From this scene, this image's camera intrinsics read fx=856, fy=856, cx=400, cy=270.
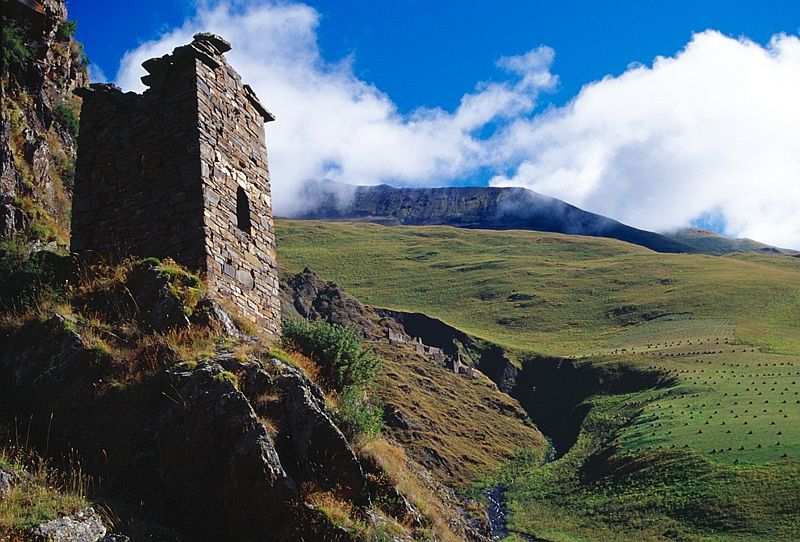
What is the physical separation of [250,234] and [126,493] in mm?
6706

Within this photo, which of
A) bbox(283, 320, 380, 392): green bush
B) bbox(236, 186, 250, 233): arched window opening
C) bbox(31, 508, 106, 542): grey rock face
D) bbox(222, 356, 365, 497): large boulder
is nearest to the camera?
bbox(31, 508, 106, 542): grey rock face

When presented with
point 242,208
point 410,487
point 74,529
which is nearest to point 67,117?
point 242,208

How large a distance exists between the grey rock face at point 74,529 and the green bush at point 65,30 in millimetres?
24286

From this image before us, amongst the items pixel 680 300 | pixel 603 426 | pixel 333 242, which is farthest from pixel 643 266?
pixel 603 426

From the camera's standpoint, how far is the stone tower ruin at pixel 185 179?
1500 centimetres

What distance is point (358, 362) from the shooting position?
15.3 m

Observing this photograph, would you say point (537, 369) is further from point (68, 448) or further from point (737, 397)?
point (68, 448)

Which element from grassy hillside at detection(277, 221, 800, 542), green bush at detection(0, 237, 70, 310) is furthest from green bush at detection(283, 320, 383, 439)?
grassy hillside at detection(277, 221, 800, 542)

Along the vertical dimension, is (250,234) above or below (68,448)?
above

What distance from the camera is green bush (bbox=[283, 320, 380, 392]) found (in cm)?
1488

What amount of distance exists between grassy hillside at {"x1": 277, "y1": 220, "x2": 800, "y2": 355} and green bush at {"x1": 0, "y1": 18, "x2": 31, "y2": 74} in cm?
7812

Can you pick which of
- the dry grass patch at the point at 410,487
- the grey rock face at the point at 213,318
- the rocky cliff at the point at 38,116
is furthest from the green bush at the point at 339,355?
the rocky cliff at the point at 38,116

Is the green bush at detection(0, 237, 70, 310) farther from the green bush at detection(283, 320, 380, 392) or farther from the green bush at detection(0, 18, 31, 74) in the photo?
the green bush at detection(0, 18, 31, 74)

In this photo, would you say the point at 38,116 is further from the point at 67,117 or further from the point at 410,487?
the point at 410,487
